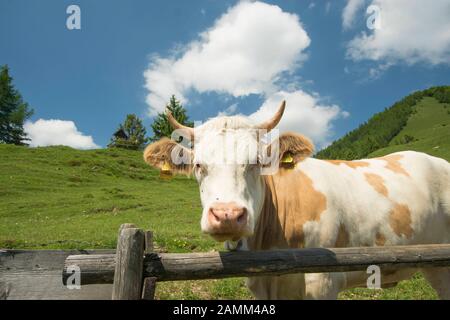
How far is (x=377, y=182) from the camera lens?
5438mm

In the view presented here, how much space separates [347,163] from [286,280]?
7.33ft

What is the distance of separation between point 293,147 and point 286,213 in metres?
0.82

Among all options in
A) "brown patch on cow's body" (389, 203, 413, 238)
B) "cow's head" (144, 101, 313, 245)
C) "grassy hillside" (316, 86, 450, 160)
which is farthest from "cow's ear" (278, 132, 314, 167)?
"grassy hillside" (316, 86, 450, 160)

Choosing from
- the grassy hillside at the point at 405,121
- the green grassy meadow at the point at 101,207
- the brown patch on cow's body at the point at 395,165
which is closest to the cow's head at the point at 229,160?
the brown patch on cow's body at the point at 395,165

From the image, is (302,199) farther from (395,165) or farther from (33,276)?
(33,276)

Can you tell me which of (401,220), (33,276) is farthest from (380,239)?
(33,276)

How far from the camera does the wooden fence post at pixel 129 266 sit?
3.05 m

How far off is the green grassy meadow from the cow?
9.83 feet

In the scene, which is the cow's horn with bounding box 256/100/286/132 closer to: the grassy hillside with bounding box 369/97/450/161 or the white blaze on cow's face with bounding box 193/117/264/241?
the white blaze on cow's face with bounding box 193/117/264/241

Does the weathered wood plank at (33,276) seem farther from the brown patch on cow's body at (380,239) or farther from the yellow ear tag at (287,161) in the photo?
the brown patch on cow's body at (380,239)

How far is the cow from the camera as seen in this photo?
11.8ft
